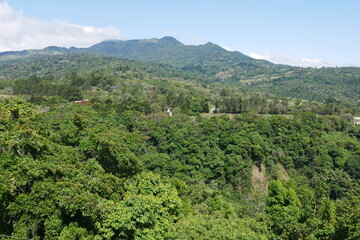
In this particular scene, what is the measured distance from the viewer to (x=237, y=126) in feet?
164

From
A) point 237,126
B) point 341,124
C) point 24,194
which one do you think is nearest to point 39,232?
point 24,194

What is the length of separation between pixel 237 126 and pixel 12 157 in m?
42.0

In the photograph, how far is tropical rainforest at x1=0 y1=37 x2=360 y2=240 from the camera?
38.7 feet

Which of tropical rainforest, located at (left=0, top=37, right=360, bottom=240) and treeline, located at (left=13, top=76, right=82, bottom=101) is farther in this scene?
treeline, located at (left=13, top=76, right=82, bottom=101)

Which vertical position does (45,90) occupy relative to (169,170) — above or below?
above

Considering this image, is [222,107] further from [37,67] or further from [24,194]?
[37,67]

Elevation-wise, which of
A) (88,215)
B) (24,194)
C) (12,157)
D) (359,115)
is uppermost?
(12,157)

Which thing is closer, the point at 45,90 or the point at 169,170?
the point at 169,170

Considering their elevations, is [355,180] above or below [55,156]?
below

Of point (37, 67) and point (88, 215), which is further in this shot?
point (37, 67)

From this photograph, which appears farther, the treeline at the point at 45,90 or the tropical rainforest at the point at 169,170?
the treeline at the point at 45,90

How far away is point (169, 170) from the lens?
39094mm

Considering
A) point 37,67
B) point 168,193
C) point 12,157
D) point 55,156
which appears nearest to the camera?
point 12,157

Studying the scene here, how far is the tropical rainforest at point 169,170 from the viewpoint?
1178 centimetres
